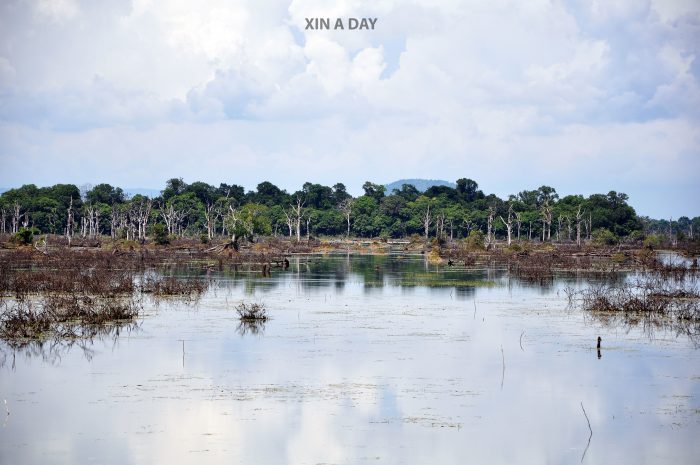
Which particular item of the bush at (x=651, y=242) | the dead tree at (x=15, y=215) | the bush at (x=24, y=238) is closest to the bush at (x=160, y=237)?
the bush at (x=24, y=238)

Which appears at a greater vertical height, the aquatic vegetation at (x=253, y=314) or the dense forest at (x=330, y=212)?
the dense forest at (x=330, y=212)

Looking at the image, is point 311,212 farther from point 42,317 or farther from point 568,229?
point 42,317

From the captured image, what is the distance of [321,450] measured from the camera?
1409 cm

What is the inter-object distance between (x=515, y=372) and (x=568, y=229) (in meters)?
96.4

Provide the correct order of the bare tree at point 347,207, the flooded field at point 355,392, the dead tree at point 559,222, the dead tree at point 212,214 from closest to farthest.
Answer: the flooded field at point 355,392 < the dead tree at point 212,214 < the dead tree at point 559,222 < the bare tree at point 347,207

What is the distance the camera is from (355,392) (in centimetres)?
1786

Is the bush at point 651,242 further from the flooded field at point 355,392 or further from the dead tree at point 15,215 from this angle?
the dead tree at point 15,215

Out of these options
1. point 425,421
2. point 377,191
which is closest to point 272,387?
point 425,421

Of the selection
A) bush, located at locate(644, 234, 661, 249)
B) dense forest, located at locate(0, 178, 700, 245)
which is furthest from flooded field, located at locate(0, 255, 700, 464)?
dense forest, located at locate(0, 178, 700, 245)

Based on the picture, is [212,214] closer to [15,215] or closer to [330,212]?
[330,212]

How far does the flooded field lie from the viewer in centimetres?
1427

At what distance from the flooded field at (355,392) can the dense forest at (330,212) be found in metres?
80.4

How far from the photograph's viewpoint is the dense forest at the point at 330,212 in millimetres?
115312

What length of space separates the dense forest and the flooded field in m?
80.4
